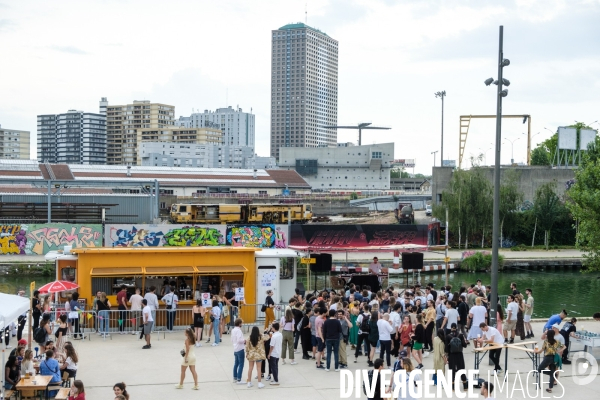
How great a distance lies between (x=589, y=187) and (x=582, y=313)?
7769 mm

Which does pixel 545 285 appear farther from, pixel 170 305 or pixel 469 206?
pixel 170 305

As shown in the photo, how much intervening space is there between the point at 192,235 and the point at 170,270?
22.3 m

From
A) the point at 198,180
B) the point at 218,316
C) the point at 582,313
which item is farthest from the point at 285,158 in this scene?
the point at 218,316

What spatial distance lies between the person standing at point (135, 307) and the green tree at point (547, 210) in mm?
44702

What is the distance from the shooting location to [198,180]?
→ 84.2 metres

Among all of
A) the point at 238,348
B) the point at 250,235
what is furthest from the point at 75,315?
the point at 250,235

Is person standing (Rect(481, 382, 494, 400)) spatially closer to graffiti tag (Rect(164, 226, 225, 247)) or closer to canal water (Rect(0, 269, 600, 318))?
canal water (Rect(0, 269, 600, 318))

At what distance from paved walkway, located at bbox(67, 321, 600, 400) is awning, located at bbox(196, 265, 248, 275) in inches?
104

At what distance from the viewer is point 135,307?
65.7 ft

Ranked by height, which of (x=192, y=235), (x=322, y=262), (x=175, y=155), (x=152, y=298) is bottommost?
(x=152, y=298)

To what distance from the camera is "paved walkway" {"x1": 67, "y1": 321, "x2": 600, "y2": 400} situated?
14.3 m

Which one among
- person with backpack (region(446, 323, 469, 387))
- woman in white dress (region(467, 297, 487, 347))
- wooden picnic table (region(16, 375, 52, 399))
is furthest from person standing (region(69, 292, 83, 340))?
woman in white dress (region(467, 297, 487, 347))

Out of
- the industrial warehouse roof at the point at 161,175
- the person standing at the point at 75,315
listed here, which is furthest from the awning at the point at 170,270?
the industrial warehouse roof at the point at 161,175

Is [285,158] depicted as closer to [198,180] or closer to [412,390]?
[198,180]
